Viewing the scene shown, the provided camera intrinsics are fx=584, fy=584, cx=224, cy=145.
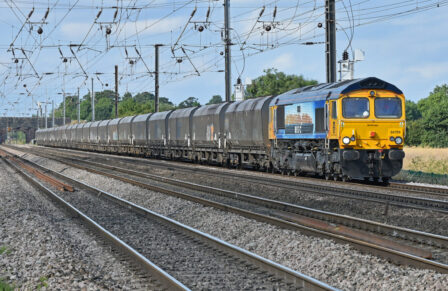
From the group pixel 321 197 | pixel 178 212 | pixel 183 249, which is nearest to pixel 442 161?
pixel 321 197

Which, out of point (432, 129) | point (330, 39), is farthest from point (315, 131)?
point (432, 129)

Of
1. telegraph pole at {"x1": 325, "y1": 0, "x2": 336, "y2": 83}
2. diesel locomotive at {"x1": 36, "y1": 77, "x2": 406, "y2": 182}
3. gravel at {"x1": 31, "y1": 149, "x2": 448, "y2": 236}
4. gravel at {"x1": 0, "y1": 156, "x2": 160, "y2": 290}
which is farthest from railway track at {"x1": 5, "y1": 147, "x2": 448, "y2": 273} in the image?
telegraph pole at {"x1": 325, "y1": 0, "x2": 336, "y2": 83}

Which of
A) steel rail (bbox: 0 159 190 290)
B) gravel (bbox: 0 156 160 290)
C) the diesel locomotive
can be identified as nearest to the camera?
steel rail (bbox: 0 159 190 290)

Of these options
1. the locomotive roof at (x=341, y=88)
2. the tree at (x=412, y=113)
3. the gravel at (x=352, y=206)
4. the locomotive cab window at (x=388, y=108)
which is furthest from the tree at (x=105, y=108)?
the locomotive cab window at (x=388, y=108)

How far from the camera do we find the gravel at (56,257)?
7.90 metres

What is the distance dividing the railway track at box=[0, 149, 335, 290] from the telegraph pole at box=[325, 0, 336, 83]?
43.6 feet

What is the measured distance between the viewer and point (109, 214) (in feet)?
48.7

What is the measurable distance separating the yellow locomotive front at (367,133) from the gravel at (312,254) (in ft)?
20.7

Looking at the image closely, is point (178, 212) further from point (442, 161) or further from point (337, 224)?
point (442, 161)

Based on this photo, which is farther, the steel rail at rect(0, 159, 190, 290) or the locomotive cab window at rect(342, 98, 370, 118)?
the locomotive cab window at rect(342, 98, 370, 118)

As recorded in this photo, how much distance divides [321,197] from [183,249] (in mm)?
6854

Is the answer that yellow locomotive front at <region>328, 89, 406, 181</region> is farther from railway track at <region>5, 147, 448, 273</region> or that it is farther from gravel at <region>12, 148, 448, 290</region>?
gravel at <region>12, 148, 448, 290</region>

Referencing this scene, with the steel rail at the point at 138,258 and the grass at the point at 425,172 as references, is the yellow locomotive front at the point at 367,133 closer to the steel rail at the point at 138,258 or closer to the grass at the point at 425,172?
the grass at the point at 425,172

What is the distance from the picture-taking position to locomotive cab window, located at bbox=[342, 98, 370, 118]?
19.4m
